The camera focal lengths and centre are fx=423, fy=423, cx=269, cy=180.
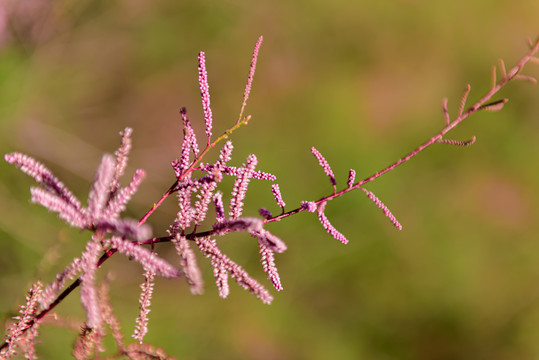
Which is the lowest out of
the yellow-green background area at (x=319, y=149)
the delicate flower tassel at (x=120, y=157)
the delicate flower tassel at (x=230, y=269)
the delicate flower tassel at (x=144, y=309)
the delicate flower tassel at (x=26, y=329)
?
the delicate flower tassel at (x=26, y=329)

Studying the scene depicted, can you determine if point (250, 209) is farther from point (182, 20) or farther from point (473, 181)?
point (473, 181)

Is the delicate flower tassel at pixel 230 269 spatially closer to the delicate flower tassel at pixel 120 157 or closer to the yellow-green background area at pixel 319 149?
the delicate flower tassel at pixel 120 157

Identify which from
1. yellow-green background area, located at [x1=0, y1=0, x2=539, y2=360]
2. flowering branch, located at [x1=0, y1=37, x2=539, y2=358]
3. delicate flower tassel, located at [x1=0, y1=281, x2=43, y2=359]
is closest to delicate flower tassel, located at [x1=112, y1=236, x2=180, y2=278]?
flowering branch, located at [x1=0, y1=37, x2=539, y2=358]

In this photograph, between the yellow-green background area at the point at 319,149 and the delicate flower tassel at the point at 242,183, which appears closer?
the delicate flower tassel at the point at 242,183

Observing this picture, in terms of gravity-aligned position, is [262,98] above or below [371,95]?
below

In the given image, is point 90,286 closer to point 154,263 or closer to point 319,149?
point 154,263

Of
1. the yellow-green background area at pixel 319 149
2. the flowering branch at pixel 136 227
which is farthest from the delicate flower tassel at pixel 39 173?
the yellow-green background area at pixel 319 149

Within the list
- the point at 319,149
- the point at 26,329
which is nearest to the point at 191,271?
the point at 26,329

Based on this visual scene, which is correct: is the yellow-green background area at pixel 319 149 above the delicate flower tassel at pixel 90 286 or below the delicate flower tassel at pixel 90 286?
above

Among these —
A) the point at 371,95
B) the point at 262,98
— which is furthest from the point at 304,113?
the point at 371,95
